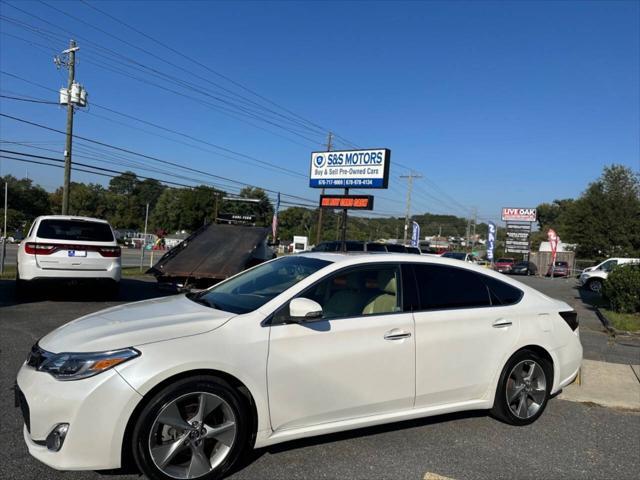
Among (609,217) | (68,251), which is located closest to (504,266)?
(609,217)

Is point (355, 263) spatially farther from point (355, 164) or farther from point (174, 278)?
point (355, 164)

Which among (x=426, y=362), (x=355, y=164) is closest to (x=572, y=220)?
(x=355, y=164)

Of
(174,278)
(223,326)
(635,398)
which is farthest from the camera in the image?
(174,278)

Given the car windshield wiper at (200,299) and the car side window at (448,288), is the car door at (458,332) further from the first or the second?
the car windshield wiper at (200,299)

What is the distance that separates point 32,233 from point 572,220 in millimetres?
58995

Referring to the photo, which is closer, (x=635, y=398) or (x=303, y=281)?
(x=303, y=281)

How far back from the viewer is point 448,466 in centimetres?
370

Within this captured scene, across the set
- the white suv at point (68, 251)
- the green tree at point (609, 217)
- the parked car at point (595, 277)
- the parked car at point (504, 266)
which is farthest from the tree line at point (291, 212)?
the parked car at point (595, 277)

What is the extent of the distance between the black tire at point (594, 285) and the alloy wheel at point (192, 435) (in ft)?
→ 83.6

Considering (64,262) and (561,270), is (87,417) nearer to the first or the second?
(64,262)

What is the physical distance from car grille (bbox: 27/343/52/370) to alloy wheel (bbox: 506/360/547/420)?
3.68 meters

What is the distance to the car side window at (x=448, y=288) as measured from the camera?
13.9 ft

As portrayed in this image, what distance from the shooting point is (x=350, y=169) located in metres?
21.1

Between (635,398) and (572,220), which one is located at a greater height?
(572,220)
